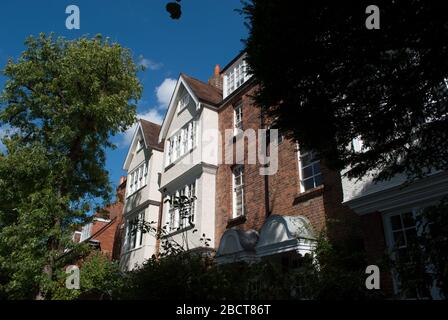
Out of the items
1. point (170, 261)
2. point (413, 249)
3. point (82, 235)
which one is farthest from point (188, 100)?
point (82, 235)

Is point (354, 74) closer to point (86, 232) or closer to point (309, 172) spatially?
point (309, 172)

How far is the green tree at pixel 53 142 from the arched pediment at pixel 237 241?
661 cm

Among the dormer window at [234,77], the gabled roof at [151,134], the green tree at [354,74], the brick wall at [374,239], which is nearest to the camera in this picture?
the green tree at [354,74]

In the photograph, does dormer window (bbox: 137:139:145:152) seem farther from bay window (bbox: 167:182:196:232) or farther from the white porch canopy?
the white porch canopy

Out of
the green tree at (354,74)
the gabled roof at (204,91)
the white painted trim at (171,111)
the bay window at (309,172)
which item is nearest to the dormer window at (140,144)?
the white painted trim at (171,111)

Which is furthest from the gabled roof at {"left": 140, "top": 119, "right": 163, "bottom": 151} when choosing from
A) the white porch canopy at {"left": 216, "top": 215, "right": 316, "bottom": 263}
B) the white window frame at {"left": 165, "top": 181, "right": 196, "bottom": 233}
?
the white porch canopy at {"left": 216, "top": 215, "right": 316, "bottom": 263}

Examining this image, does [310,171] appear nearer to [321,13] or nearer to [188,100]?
[321,13]

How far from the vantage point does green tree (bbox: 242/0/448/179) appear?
5.22 metres

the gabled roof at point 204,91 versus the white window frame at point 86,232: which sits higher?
the gabled roof at point 204,91

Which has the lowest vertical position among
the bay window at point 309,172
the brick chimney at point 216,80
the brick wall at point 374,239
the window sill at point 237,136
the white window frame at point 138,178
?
the brick wall at point 374,239

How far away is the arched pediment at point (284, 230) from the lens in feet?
34.8

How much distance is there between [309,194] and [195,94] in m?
9.65

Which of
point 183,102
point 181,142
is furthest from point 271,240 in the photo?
point 183,102

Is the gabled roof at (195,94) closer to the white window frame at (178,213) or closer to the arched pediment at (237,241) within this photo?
the white window frame at (178,213)
